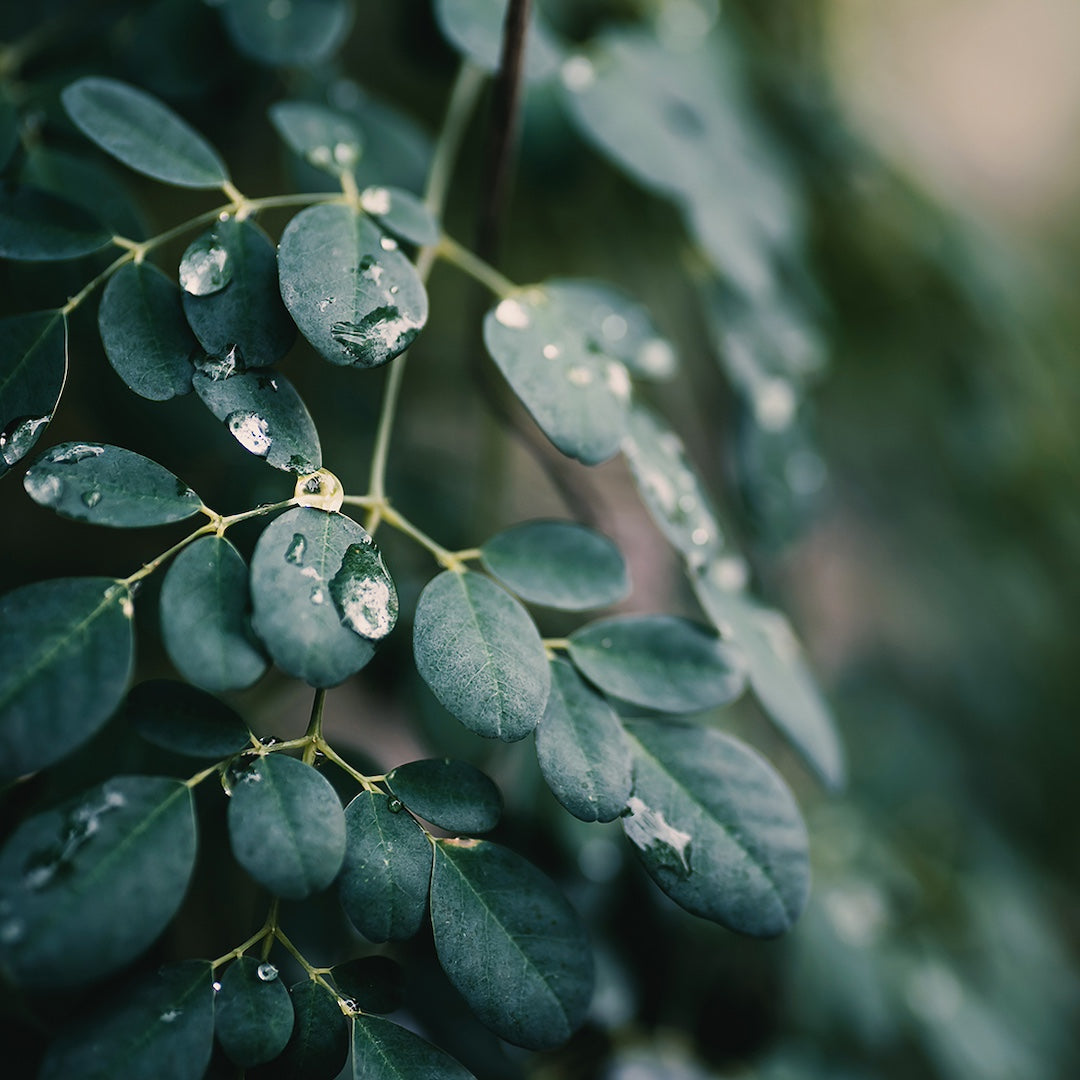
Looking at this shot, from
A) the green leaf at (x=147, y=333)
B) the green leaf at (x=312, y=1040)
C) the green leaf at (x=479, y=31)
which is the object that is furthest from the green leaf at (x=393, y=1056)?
the green leaf at (x=479, y=31)

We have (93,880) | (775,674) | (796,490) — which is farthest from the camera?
(796,490)

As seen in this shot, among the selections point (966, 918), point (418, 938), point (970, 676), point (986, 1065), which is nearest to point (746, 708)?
point (966, 918)

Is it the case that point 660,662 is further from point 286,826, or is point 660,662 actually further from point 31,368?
point 31,368

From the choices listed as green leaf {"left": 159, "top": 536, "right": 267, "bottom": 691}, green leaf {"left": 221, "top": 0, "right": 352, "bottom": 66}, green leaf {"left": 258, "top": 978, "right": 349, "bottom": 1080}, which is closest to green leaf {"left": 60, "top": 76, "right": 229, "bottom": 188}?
green leaf {"left": 221, "top": 0, "right": 352, "bottom": 66}

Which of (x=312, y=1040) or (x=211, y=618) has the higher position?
(x=211, y=618)

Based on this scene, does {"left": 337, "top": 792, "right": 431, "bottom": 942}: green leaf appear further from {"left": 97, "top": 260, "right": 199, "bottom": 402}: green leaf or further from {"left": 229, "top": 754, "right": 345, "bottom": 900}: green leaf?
{"left": 97, "top": 260, "right": 199, "bottom": 402}: green leaf

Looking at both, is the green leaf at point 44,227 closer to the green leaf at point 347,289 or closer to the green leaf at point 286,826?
the green leaf at point 347,289

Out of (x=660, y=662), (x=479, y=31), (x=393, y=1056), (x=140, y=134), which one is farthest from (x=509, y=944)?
(x=479, y=31)
